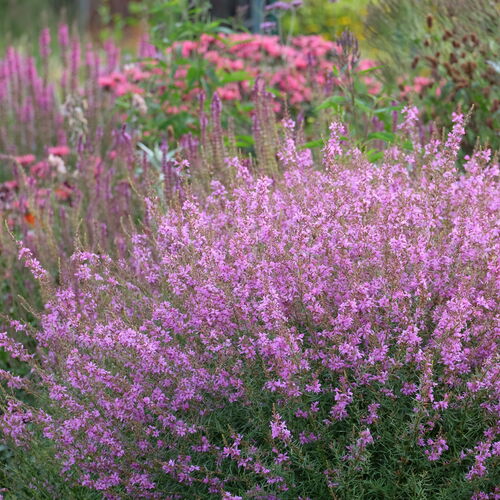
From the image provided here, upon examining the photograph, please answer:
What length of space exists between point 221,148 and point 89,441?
1.87m

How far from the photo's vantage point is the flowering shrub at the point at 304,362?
234 centimetres

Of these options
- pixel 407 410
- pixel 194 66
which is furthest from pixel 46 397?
pixel 194 66

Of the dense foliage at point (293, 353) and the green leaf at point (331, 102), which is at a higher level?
the green leaf at point (331, 102)

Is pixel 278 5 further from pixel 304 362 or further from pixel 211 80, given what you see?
pixel 304 362

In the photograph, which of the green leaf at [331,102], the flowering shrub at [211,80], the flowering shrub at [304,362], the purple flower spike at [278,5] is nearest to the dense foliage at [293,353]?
the flowering shrub at [304,362]

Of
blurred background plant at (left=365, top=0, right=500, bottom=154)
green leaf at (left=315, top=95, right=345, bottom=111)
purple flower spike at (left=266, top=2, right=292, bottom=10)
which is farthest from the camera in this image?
purple flower spike at (left=266, top=2, right=292, bottom=10)

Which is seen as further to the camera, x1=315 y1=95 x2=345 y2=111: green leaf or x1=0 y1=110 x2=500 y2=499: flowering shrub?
x1=315 y1=95 x2=345 y2=111: green leaf

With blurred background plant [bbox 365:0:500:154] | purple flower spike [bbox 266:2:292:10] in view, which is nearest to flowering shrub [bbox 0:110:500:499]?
blurred background plant [bbox 365:0:500:154]

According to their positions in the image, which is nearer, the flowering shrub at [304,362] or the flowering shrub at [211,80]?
the flowering shrub at [304,362]

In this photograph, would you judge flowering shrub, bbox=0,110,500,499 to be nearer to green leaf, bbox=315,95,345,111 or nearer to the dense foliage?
the dense foliage

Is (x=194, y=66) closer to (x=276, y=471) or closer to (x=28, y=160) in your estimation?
(x=28, y=160)

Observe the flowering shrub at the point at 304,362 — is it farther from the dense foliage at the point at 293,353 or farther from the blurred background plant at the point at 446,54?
the blurred background plant at the point at 446,54

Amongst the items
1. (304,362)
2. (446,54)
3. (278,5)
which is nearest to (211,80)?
(278,5)

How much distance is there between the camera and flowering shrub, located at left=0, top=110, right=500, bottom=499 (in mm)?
2338
